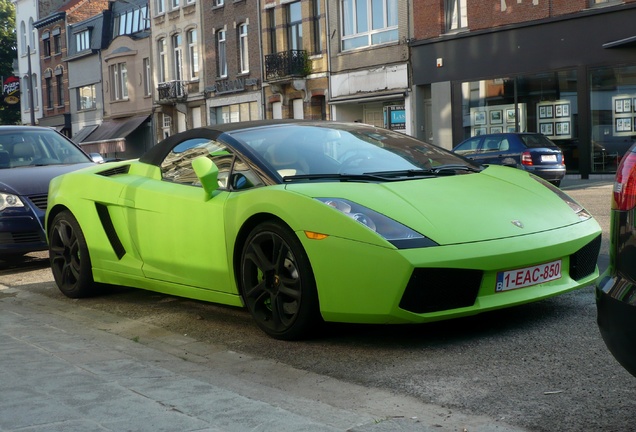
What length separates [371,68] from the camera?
110ft

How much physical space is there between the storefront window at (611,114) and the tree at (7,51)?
184 ft

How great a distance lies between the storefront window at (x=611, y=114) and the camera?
24766mm

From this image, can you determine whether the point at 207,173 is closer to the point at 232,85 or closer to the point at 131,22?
the point at 232,85

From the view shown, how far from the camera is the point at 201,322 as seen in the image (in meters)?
6.30

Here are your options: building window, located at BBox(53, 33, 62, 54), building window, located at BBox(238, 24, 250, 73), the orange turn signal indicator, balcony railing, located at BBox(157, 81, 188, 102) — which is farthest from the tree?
the orange turn signal indicator

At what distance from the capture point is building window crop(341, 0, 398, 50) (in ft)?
109

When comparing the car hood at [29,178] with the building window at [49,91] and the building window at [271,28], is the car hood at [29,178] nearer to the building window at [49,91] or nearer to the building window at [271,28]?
the building window at [271,28]

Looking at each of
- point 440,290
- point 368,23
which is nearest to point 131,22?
point 368,23

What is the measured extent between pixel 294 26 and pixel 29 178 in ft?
97.8

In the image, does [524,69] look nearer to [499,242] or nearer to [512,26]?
[512,26]

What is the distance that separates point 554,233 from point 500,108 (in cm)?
2427

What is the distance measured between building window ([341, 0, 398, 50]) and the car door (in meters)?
27.2

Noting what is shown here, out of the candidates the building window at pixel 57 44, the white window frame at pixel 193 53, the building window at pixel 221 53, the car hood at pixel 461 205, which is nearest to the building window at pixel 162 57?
the white window frame at pixel 193 53

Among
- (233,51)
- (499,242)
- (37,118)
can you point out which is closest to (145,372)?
(499,242)
